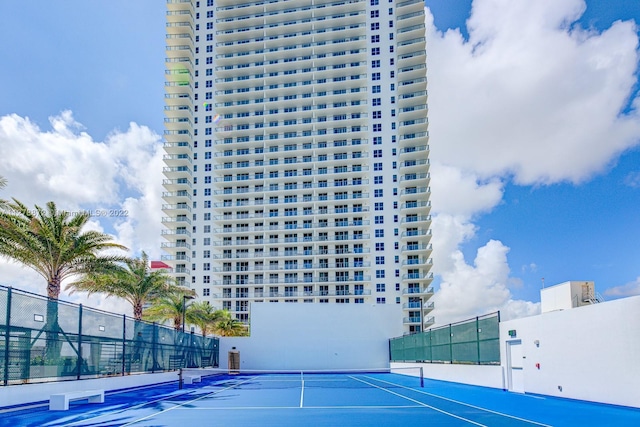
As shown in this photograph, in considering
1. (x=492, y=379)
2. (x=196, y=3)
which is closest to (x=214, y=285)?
(x=196, y=3)

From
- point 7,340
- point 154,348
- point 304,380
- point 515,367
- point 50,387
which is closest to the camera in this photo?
point 7,340

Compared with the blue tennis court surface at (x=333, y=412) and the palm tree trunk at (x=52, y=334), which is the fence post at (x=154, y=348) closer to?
the blue tennis court surface at (x=333, y=412)

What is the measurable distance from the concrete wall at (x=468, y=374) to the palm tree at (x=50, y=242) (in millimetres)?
18139

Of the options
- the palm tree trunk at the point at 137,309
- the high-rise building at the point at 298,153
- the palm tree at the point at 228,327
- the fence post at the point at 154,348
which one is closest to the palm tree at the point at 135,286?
the palm tree trunk at the point at 137,309

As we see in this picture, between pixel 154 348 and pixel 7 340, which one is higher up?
pixel 7 340

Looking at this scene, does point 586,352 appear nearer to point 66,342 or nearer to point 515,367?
point 515,367

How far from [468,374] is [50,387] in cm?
1760

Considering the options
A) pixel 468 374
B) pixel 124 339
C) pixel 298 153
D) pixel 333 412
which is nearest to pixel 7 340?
pixel 124 339

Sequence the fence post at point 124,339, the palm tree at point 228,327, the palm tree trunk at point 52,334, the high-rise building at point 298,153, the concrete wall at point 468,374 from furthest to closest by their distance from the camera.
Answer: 1. the high-rise building at point 298,153
2. the palm tree at point 228,327
3. the fence post at point 124,339
4. the concrete wall at point 468,374
5. the palm tree trunk at point 52,334

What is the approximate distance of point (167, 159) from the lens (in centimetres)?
9294

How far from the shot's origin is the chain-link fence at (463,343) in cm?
2347

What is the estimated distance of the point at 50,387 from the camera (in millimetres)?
17797

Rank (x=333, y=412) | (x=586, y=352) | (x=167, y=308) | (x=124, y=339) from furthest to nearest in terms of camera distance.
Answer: (x=167, y=308), (x=124, y=339), (x=586, y=352), (x=333, y=412)

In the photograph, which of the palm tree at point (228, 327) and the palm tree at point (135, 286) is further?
the palm tree at point (228, 327)
